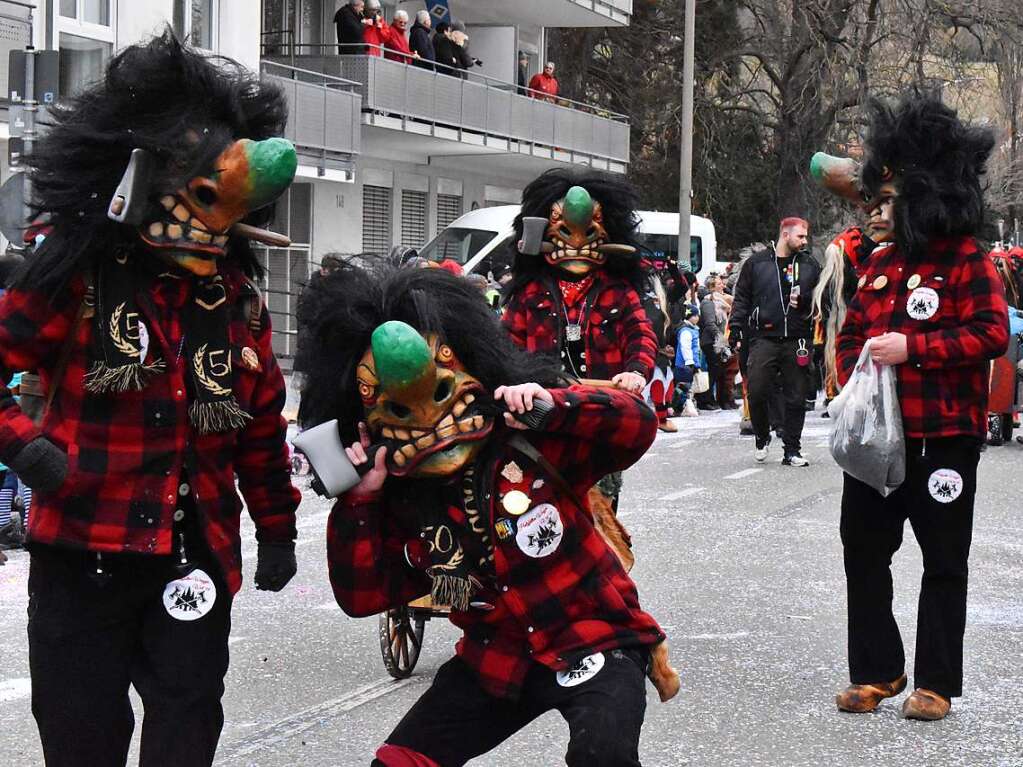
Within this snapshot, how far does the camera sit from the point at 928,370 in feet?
18.5

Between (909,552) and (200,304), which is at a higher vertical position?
(200,304)

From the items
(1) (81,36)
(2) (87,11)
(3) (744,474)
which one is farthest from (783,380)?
(2) (87,11)

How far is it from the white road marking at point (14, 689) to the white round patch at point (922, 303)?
Answer: 3.35 metres

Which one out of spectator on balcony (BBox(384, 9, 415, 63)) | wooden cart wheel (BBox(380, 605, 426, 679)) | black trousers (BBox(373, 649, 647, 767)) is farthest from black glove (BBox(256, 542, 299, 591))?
spectator on balcony (BBox(384, 9, 415, 63))

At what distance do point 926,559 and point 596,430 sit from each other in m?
2.37

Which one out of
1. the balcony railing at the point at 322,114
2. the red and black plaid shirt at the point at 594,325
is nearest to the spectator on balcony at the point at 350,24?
the balcony railing at the point at 322,114

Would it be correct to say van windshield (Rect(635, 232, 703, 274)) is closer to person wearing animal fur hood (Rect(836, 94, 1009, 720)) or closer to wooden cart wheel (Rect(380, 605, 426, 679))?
wooden cart wheel (Rect(380, 605, 426, 679))

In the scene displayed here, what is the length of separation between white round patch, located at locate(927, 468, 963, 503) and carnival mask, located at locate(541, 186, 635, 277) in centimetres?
198

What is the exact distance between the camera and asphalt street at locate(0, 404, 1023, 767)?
213 inches

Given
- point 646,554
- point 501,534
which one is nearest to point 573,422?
point 501,534

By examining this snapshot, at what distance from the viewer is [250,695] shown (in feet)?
19.9

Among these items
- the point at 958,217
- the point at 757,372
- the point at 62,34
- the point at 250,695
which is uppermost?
the point at 62,34

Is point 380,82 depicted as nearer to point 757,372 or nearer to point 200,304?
point 757,372

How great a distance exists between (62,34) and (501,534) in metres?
16.6
